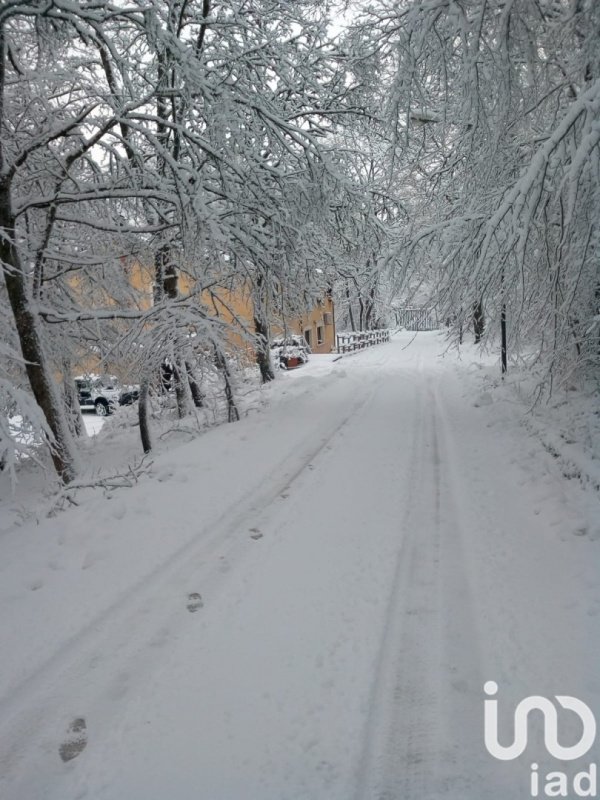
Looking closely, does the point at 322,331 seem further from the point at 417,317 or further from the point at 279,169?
the point at 417,317

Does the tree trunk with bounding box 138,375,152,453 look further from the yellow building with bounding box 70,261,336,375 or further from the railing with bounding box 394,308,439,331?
the railing with bounding box 394,308,439,331

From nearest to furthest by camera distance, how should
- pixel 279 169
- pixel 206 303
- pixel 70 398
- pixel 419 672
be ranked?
pixel 419 672 → pixel 279 169 → pixel 206 303 → pixel 70 398

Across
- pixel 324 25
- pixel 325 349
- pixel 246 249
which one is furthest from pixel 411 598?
pixel 325 349

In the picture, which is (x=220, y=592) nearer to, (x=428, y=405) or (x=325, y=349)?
(x=428, y=405)

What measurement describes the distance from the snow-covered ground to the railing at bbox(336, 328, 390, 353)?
22968mm

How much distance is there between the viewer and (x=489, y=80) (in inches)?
188

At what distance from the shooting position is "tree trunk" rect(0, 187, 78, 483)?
7082mm

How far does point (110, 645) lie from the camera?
325cm

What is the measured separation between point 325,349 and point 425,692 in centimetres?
3691

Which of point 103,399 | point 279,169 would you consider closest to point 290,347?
point 279,169
